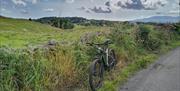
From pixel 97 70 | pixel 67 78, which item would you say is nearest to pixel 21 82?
pixel 67 78

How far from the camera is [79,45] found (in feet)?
41.1

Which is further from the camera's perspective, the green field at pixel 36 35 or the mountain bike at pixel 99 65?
the green field at pixel 36 35

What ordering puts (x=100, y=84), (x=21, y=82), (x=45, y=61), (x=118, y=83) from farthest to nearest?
1. (x=118, y=83)
2. (x=100, y=84)
3. (x=45, y=61)
4. (x=21, y=82)

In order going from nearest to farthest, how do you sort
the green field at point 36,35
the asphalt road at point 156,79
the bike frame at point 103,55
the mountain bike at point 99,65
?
the mountain bike at point 99,65 → the asphalt road at point 156,79 → the bike frame at point 103,55 → the green field at point 36,35

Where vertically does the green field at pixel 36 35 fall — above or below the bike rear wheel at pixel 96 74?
below

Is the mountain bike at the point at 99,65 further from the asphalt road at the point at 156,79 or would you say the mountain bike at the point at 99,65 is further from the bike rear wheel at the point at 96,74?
the asphalt road at the point at 156,79

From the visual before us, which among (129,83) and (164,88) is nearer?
(164,88)

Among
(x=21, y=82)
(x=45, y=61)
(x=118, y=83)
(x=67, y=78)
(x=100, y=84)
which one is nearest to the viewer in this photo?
(x=21, y=82)

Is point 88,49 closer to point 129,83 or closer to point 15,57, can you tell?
point 129,83

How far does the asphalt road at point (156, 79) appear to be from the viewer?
11.6 meters

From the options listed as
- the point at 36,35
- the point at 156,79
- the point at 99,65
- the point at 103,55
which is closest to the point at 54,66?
the point at 99,65

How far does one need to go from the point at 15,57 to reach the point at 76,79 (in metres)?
2.64

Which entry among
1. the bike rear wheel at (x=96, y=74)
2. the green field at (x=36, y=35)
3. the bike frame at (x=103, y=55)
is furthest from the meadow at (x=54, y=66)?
the green field at (x=36, y=35)

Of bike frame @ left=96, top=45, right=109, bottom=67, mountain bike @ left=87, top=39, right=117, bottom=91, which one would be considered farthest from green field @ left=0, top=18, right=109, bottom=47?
bike frame @ left=96, top=45, right=109, bottom=67
